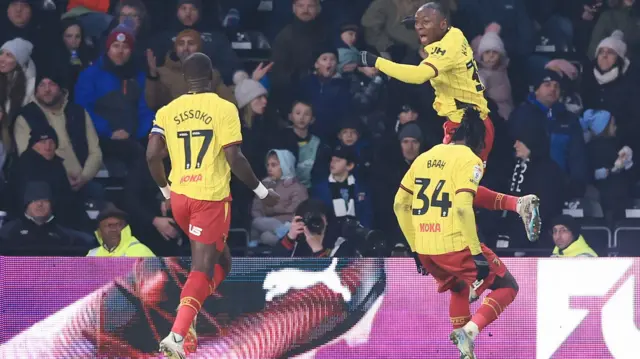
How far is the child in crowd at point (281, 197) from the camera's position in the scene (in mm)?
14703

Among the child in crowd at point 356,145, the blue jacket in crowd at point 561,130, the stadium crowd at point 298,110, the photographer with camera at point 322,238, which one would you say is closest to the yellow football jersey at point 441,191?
the photographer with camera at point 322,238

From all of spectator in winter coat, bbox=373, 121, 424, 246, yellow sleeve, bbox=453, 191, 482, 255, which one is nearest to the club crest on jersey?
yellow sleeve, bbox=453, 191, 482, 255

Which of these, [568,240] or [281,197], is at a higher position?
[281,197]

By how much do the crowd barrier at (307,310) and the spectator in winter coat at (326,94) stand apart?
291 centimetres

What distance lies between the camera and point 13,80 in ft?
50.4

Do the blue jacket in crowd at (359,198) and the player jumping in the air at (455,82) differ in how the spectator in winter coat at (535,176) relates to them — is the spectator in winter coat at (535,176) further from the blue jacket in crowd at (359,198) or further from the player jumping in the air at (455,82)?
the player jumping in the air at (455,82)

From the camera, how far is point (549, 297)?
1262 cm

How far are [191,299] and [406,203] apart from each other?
179 cm

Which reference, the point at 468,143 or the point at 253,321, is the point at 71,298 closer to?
the point at 253,321

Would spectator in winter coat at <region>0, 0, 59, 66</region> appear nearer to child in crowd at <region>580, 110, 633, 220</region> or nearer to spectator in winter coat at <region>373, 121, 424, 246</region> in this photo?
spectator in winter coat at <region>373, 121, 424, 246</region>

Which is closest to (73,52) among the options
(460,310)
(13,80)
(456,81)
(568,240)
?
(13,80)

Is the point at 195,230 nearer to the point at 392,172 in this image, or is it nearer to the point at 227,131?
the point at 227,131

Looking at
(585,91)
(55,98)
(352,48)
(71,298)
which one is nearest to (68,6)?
(55,98)

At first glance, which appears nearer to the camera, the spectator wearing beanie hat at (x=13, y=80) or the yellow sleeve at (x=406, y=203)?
the yellow sleeve at (x=406, y=203)
